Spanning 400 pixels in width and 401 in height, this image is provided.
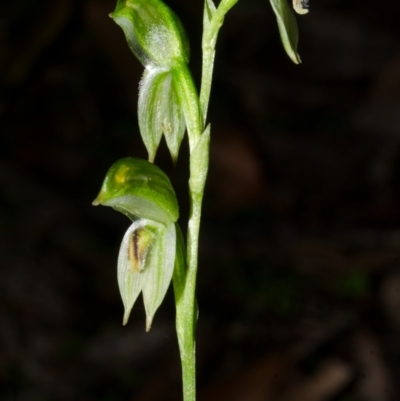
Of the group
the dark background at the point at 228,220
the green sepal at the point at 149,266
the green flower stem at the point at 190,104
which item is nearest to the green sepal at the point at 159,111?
the green flower stem at the point at 190,104

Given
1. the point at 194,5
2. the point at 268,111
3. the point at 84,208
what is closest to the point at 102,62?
the point at 194,5

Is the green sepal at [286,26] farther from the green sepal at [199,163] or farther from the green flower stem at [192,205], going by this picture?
the green sepal at [199,163]

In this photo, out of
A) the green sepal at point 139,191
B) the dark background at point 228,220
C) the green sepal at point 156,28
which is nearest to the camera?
the green sepal at point 139,191

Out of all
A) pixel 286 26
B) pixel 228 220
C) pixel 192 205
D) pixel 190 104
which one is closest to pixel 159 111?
pixel 190 104

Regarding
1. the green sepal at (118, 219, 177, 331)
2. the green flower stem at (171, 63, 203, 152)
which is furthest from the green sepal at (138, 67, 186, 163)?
the green sepal at (118, 219, 177, 331)

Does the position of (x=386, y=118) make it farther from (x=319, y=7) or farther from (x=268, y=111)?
(x=319, y=7)

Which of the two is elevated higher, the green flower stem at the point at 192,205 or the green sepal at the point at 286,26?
the green sepal at the point at 286,26

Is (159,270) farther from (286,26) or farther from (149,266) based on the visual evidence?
(286,26)
